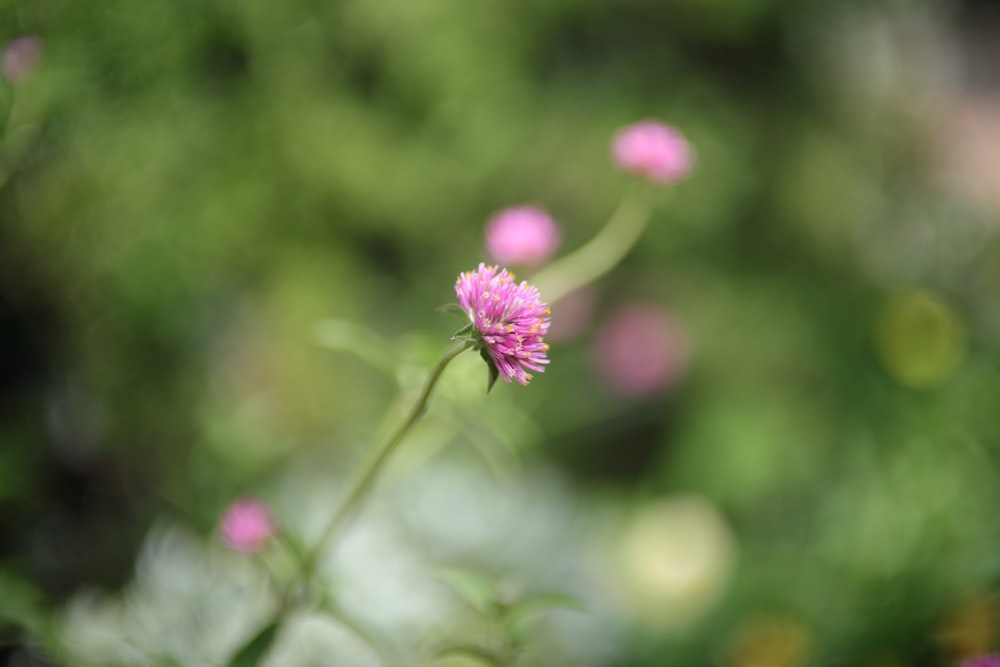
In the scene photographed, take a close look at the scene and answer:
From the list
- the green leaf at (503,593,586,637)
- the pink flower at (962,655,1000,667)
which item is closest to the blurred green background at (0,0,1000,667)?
the green leaf at (503,593,586,637)

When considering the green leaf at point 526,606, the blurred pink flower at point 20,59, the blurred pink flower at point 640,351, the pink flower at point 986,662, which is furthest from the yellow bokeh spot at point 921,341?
the blurred pink flower at point 20,59

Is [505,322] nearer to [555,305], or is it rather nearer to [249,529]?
[249,529]

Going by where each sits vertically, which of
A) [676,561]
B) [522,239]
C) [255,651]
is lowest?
[255,651]

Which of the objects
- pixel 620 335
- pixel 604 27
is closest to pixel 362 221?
pixel 620 335

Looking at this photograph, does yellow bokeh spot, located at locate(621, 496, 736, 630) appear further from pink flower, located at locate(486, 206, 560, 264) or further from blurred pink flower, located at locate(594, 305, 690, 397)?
pink flower, located at locate(486, 206, 560, 264)

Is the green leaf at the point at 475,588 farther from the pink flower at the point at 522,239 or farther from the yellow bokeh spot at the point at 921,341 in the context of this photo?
the yellow bokeh spot at the point at 921,341

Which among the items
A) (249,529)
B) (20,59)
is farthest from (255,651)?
(20,59)
